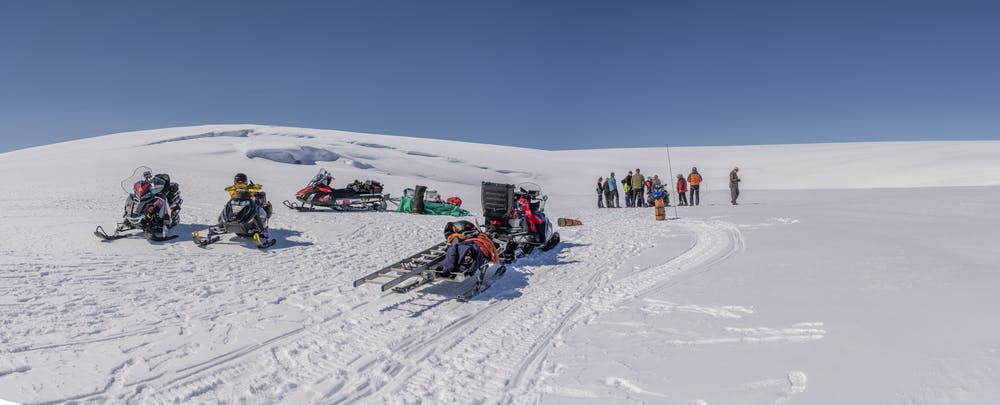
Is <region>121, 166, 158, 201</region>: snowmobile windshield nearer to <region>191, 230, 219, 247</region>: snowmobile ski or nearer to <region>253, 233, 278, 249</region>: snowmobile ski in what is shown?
<region>191, 230, 219, 247</region>: snowmobile ski

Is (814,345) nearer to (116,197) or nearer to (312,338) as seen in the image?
(312,338)

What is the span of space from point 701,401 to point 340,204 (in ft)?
48.7

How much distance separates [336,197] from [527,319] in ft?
41.2

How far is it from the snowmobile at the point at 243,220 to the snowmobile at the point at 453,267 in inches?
152

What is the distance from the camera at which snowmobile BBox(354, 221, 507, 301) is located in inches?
256

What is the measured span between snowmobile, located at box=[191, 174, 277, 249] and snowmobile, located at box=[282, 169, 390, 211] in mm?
5890

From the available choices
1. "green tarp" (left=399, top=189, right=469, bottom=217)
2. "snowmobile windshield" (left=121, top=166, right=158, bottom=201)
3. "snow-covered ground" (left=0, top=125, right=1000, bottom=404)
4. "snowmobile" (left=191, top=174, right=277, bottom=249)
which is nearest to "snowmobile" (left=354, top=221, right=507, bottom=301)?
"snow-covered ground" (left=0, top=125, right=1000, bottom=404)

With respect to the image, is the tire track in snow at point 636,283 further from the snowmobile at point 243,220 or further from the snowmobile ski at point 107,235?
the snowmobile ski at point 107,235

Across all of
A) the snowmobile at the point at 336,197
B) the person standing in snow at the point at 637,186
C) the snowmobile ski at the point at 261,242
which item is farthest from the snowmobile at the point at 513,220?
the person standing in snow at the point at 637,186

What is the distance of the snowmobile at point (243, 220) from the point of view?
967 cm

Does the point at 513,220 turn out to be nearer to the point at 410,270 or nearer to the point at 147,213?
the point at 410,270

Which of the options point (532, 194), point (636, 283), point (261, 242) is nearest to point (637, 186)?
point (532, 194)

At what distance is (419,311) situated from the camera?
589cm

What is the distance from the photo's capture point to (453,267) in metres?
6.76
